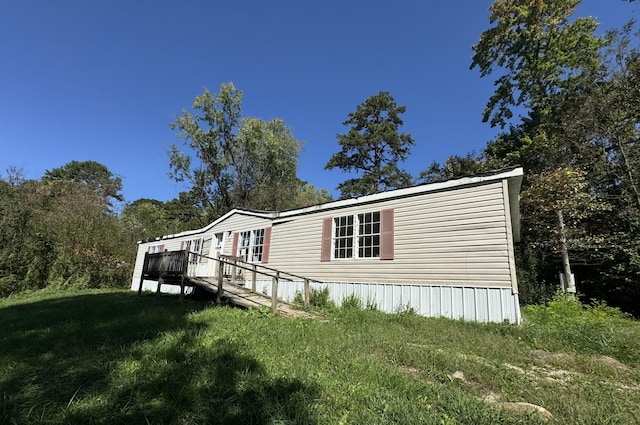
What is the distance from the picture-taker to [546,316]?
25.7 feet

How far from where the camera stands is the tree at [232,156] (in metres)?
25.5

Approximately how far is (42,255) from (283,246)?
13.6m

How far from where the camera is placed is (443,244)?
26.5 feet

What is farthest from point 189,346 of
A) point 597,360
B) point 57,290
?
point 57,290

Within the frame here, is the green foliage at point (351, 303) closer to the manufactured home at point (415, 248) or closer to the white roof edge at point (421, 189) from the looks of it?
the manufactured home at point (415, 248)

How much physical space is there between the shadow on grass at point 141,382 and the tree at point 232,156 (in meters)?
21.1

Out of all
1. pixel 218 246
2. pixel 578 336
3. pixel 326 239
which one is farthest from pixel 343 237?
pixel 218 246

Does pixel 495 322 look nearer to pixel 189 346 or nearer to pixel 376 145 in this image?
pixel 189 346

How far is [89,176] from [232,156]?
93.0 ft

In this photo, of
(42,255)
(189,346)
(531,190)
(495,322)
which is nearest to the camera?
(189,346)

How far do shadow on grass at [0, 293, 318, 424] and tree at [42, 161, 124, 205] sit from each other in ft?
121

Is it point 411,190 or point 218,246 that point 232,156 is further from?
point 411,190

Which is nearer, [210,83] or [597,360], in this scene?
[597,360]

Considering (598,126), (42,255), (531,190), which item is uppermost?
(598,126)
